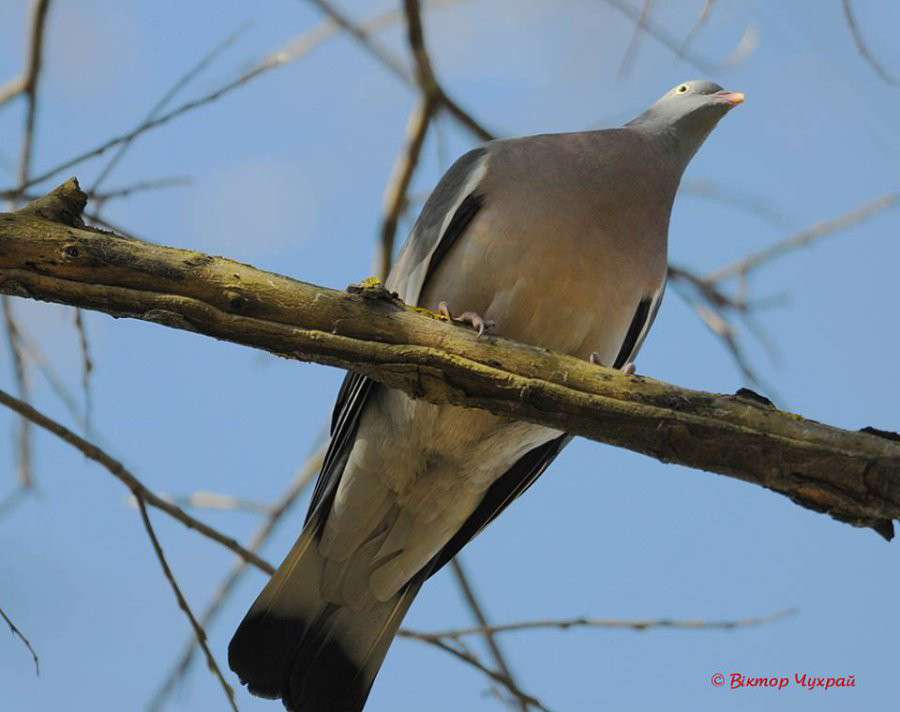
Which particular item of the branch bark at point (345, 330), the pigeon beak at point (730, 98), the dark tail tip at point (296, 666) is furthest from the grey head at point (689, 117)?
the dark tail tip at point (296, 666)

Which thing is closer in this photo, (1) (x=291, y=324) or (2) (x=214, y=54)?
(1) (x=291, y=324)

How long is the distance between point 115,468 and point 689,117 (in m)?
2.32

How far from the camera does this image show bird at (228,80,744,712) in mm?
3252

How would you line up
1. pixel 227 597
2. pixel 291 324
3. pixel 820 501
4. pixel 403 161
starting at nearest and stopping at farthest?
pixel 820 501 → pixel 291 324 → pixel 227 597 → pixel 403 161

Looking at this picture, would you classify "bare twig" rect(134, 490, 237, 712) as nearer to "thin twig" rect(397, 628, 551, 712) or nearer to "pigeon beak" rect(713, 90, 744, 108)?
"thin twig" rect(397, 628, 551, 712)

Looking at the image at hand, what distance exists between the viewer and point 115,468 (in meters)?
2.91

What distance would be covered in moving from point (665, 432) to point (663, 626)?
1.02 metres

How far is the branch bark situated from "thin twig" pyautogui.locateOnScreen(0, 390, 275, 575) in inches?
17.5

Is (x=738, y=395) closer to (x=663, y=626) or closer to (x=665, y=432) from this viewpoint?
(x=665, y=432)

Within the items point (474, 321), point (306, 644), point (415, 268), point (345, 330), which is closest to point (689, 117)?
point (415, 268)

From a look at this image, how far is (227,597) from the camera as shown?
12.3ft

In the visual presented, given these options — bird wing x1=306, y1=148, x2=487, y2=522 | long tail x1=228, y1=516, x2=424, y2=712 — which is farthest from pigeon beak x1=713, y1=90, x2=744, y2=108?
long tail x1=228, y1=516, x2=424, y2=712

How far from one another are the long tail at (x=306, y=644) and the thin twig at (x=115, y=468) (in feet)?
1.04

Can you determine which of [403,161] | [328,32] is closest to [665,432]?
[403,161]
